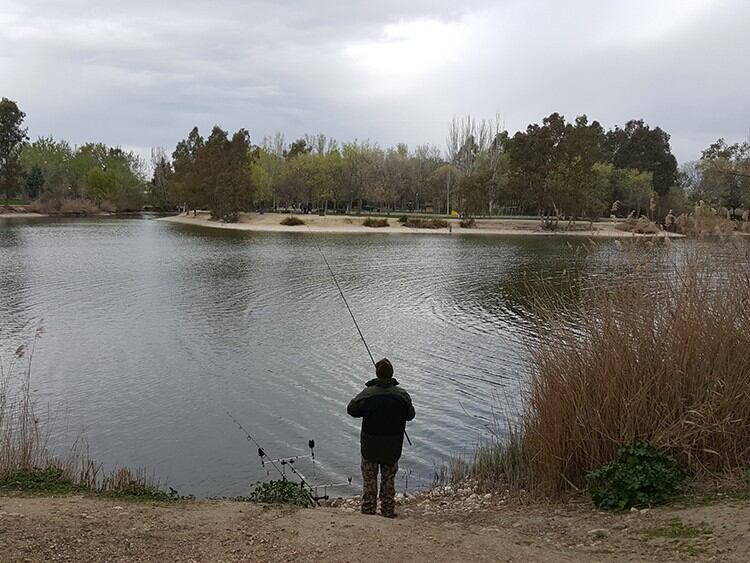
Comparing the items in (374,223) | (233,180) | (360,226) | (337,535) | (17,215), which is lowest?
(337,535)

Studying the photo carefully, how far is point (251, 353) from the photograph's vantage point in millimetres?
17000

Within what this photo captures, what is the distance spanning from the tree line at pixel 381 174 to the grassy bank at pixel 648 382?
56.1m

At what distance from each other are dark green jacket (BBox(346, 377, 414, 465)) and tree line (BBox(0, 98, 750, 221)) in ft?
191

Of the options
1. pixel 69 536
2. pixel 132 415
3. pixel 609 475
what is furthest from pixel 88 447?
pixel 609 475

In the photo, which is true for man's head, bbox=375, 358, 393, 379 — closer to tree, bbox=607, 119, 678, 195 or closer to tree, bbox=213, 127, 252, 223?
tree, bbox=213, 127, 252, 223

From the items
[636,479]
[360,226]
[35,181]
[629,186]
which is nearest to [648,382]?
[636,479]

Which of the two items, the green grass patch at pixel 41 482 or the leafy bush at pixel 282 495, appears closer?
the green grass patch at pixel 41 482

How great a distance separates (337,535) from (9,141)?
380 ft

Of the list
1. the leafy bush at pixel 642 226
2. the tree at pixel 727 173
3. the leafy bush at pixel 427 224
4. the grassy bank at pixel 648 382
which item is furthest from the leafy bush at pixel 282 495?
the leafy bush at pixel 427 224

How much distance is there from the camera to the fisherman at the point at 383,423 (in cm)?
711

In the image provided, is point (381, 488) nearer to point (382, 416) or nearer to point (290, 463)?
point (382, 416)

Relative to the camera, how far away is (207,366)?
1568 cm

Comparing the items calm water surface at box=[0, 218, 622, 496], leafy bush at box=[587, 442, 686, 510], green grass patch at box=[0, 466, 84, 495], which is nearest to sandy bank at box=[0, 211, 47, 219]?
calm water surface at box=[0, 218, 622, 496]

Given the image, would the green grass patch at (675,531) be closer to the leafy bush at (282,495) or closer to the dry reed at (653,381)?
the dry reed at (653,381)
